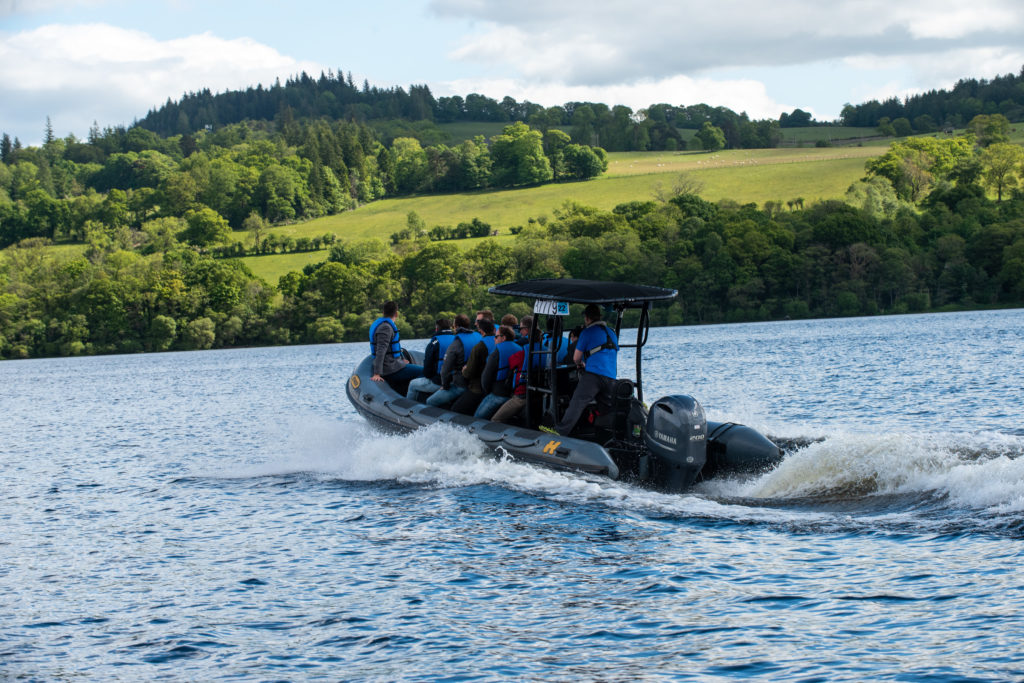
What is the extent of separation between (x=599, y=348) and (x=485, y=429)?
2.34m

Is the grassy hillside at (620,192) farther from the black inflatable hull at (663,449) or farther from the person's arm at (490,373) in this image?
the black inflatable hull at (663,449)

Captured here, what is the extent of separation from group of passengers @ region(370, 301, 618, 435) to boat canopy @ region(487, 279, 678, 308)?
0.22 m

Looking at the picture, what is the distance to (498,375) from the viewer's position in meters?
14.1

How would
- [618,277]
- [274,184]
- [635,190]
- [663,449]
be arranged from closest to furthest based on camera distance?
[663,449] < [618,277] < [635,190] < [274,184]

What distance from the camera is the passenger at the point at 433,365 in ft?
51.7

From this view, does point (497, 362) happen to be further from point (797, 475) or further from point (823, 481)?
point (823, 481)

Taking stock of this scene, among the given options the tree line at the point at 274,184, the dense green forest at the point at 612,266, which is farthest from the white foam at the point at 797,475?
the tree line at the point at 274,184

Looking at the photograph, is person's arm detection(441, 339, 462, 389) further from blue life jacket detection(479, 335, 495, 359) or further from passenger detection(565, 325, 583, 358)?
passenger detection(565, 325, 583, 358)

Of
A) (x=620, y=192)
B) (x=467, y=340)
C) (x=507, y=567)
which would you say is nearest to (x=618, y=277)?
(x=620, y=192)

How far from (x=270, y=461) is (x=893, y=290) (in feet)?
245

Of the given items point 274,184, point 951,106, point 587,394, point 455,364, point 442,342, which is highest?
point 951,106

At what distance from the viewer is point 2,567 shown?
11.2m

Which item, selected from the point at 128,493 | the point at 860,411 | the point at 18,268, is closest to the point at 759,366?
the point at 860,411

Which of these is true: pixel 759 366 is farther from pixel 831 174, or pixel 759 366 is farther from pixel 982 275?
pixel 831 174
